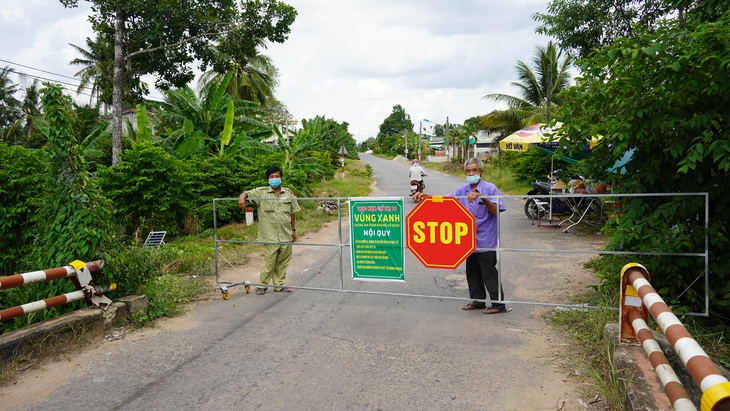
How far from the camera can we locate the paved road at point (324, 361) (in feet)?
12.2

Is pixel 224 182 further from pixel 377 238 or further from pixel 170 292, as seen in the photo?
pixel 377 238

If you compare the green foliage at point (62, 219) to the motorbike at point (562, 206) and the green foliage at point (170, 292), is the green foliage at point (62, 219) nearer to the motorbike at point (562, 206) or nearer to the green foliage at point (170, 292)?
the green foliage at point (170, 292)

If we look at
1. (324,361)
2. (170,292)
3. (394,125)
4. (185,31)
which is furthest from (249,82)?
(394,125)

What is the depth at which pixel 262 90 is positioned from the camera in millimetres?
28406

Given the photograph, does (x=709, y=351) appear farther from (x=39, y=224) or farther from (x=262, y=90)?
(x=262, y=90)

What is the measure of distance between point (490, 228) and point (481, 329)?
3.67ft

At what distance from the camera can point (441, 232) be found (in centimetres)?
540

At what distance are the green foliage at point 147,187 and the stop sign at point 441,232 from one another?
711 cm

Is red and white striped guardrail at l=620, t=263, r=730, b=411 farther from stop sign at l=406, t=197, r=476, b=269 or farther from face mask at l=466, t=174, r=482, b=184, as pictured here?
face mask at l=466, t=174, r=482, b=184

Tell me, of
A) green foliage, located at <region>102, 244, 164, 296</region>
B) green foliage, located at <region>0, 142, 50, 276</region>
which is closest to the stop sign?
green foliage, located at <region>102, 244, 164, 296</region>

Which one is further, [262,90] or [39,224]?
[262,90]

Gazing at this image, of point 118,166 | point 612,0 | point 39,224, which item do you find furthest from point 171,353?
point 612,0

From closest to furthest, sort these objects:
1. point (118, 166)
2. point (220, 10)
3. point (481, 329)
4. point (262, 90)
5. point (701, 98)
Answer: point (701, 98) → point (481, 329) → point (118, 166) → point (220, 10) → point (262, 90)

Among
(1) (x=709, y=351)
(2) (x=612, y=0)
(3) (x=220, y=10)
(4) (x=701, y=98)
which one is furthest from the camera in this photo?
(3) (x=220, y=10)
